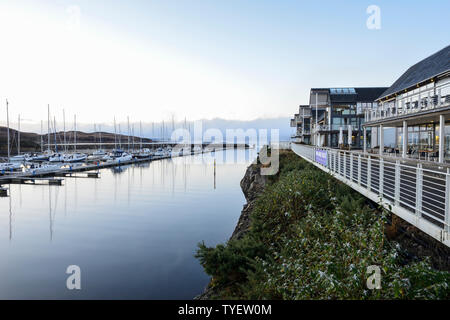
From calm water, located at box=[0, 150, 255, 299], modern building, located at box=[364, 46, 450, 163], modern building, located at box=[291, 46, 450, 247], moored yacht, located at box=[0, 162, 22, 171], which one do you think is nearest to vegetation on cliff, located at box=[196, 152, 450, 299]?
modern building, located at box=[291, 46, 450, 247]

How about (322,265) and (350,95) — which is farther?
(350,95)

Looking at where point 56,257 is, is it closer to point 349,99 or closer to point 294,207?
point 294,207

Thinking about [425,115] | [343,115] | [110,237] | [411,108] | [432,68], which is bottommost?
[110,237]

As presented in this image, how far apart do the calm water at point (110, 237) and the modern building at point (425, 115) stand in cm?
1424

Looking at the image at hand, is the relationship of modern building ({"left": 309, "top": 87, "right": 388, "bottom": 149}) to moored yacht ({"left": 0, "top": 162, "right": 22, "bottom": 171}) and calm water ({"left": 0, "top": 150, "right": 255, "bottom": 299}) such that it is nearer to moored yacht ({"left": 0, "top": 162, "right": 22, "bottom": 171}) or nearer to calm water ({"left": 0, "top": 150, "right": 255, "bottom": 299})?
calm water ({"left": 0, "top": 150, "right": 255, "bottom": 299})

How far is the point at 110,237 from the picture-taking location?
62.3 feet

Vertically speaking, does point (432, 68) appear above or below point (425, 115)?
above

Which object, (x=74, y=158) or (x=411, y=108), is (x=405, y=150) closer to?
(x=411, y=108)

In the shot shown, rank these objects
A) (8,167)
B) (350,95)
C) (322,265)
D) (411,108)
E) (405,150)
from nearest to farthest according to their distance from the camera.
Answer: (322,265) → (411,108) → (405,150) → (8,167) → (350,95)

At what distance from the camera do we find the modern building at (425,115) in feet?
49.4

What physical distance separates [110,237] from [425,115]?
21.1m

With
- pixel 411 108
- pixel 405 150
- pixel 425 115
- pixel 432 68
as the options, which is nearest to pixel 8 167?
pixel 405 150

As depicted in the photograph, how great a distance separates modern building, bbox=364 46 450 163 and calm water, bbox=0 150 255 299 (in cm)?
1424

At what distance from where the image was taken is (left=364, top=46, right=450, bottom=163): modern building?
49.4ft
